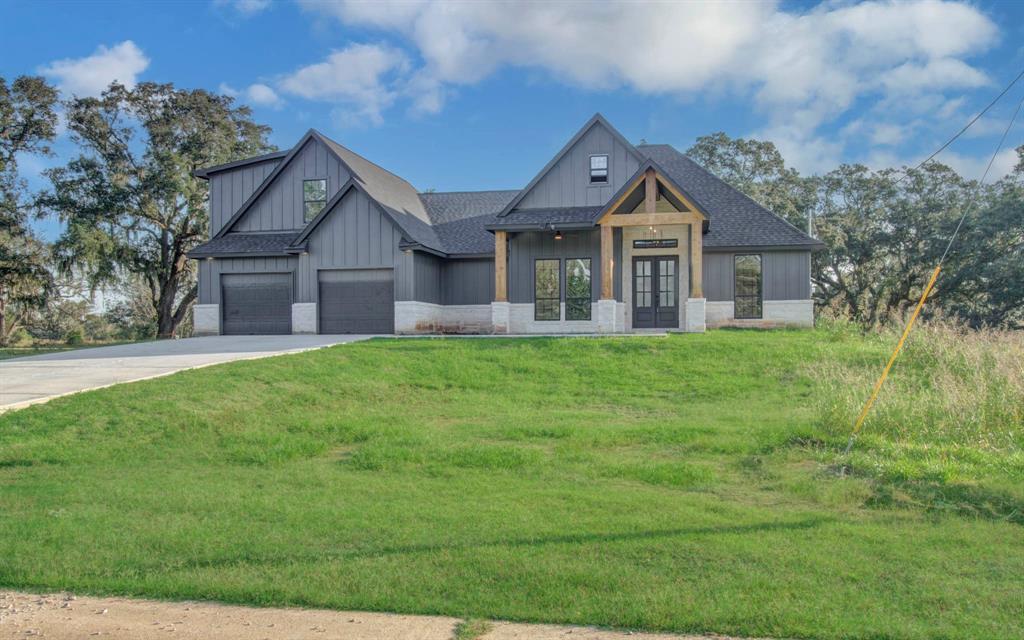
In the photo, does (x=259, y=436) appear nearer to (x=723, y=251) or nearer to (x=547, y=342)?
(x=547, y=342)

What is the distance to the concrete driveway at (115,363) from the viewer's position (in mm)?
12219

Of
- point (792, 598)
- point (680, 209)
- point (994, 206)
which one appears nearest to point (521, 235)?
point (680, 209)

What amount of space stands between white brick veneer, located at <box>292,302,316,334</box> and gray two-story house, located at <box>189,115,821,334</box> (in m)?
0.04

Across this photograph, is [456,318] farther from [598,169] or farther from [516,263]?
[598,169]

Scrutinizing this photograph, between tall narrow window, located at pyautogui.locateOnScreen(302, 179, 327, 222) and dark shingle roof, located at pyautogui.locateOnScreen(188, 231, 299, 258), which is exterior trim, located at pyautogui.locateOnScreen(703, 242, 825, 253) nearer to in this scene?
tall narrow window, located at pyautogui.locateOnScreen(302, 179, 327, 222)

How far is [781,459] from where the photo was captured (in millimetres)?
8383

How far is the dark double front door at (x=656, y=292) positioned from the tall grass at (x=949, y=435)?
10.9 m

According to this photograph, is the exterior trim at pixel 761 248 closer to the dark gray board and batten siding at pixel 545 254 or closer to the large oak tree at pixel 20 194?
the dark gray board and batten siding at pixel 545 254

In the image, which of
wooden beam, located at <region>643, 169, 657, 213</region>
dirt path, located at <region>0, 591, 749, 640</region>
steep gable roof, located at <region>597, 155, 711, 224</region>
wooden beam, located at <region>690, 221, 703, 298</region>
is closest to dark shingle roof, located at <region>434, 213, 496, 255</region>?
steep gable roof, located at <region>597, 155, 711, 224</region>

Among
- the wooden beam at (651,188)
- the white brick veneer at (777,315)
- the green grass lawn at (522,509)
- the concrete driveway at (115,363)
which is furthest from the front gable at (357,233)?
the green grass lawn at (522,509)

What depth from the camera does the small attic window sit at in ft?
76.7

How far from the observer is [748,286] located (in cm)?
2397

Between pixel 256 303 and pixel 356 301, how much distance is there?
374 centimetres

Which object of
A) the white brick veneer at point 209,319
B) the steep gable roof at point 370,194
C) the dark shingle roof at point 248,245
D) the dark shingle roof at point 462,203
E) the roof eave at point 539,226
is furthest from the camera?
the dark shingle roof at point 462,203
